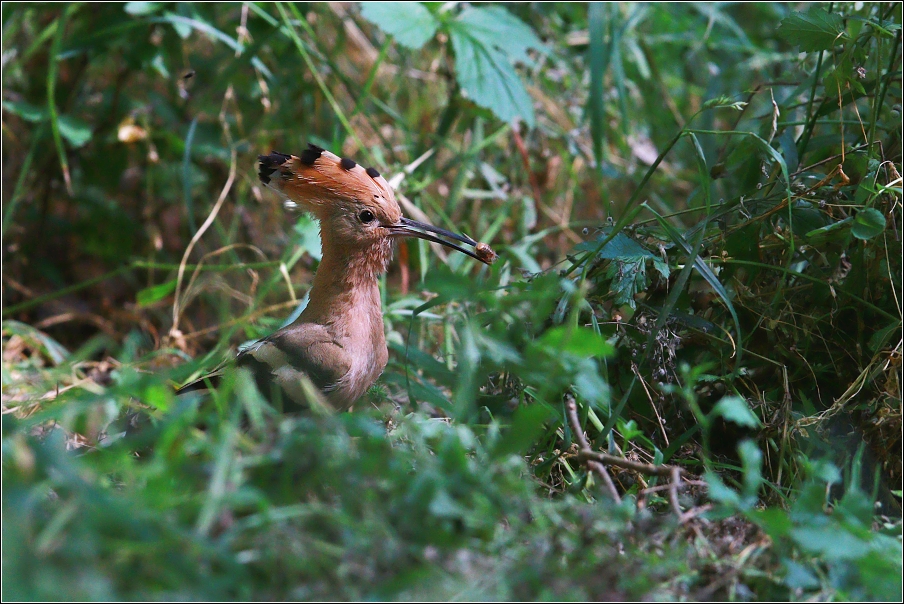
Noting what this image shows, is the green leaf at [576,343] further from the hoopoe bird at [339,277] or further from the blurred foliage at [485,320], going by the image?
the hoopoe bird at [339,277]

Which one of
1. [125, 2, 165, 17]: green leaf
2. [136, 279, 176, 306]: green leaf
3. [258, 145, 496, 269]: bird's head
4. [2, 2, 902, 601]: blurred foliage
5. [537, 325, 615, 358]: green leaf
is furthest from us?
[136, 279, 176, 306]: green leaf

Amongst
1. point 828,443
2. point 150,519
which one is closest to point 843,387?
point 828,443

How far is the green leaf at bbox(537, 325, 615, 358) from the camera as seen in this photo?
3.67 feet

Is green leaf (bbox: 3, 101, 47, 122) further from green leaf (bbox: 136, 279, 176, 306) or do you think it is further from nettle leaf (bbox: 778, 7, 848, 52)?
nettle leaf (bbox: 778, 7, 848, 52)

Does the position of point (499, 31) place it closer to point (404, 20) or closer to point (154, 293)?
point (404, 20)

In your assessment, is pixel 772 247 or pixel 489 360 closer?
pixel 489 360

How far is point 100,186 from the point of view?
137 inches

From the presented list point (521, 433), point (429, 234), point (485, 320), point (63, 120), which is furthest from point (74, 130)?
point (521, 433)

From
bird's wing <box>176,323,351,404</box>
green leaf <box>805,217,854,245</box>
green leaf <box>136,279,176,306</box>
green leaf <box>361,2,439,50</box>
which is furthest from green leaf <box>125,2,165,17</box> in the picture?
green leaf <box>805,217,854,245</box>

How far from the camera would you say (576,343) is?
1.13 metres

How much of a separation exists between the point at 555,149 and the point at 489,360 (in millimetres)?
2399

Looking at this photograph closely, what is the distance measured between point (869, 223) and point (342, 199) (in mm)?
1161

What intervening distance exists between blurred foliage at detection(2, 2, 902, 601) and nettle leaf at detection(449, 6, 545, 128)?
10mm

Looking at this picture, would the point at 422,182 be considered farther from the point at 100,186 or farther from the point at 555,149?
the point at 100,186
